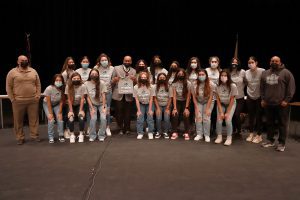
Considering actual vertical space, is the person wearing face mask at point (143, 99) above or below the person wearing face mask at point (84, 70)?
below

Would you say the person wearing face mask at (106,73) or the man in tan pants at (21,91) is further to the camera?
the person wearing face mask at (106,73)

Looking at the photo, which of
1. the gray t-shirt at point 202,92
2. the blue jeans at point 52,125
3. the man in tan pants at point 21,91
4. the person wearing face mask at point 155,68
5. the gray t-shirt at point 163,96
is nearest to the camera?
the man in tan pants at point 21,91

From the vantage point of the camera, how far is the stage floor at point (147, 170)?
9.89 ft

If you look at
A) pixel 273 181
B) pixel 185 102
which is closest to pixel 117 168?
pixel 273 181

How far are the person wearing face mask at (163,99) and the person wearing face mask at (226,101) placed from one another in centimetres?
81

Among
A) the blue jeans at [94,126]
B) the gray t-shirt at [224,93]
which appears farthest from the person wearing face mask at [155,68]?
the blue jeans at [94,126]

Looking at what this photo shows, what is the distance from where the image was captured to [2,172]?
359 cm

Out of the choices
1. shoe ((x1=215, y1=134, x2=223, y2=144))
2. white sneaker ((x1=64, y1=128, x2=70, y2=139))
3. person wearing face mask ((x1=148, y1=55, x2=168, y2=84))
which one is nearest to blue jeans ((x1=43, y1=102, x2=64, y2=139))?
white sneaker ((x1=64, y1=128, x2=70, y2=139))

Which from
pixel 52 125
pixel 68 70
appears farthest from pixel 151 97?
pixel 52 125

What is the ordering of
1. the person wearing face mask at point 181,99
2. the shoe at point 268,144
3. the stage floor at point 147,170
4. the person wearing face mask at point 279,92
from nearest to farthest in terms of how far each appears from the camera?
the stage floor at point 147,170 → the person wearing face mask at point 279,92 → the shoe at point 268,144 → the person wearing face mask at point 181,99
